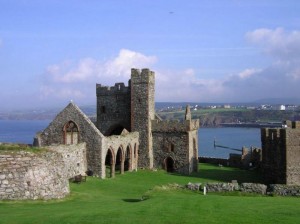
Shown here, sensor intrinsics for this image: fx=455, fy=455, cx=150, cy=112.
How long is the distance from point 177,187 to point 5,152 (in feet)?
35.3

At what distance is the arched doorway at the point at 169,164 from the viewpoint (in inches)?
1693

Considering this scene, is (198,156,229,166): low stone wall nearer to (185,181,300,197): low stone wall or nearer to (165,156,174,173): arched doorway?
(165,156,174,173): arched doorway

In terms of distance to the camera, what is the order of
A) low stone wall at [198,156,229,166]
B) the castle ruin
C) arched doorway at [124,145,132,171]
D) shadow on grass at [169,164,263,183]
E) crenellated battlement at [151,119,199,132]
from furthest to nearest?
low stone wall at [198,156,229,166] → crenellated battlement at [151,119,199,132] → the castle ruin → arched doorway at [124,145,132,171] → shadow on grass at [169,164,263,183]

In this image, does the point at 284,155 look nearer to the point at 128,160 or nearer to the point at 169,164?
the point at 169,164

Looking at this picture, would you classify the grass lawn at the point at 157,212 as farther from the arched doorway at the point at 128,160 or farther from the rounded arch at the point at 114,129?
the rounded arch at the point at 114,129

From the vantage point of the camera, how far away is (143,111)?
4294 cm

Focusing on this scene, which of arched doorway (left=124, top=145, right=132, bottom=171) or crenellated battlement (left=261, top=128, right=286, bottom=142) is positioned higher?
crenellated battlement (left=261, top=128, right=286, bottom=142)

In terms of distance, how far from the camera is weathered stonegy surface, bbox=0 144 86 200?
17.9 m

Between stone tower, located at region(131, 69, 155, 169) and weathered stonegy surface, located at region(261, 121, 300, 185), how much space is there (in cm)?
1203

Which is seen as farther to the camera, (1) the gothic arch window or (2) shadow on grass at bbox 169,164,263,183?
(2) shadow on grass at bbox 169,164,263,183

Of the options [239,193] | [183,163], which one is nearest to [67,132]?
[183,163]

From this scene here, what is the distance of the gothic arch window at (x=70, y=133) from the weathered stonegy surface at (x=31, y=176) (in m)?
15.5

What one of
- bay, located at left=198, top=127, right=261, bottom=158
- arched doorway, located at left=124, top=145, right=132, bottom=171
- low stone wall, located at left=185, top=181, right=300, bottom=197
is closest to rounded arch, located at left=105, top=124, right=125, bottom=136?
arched doorway, located at left=124, top=145, right=132, bottom=171

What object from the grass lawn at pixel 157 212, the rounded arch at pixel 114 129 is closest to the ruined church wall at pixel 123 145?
the rounded arch at pixel 114 129
